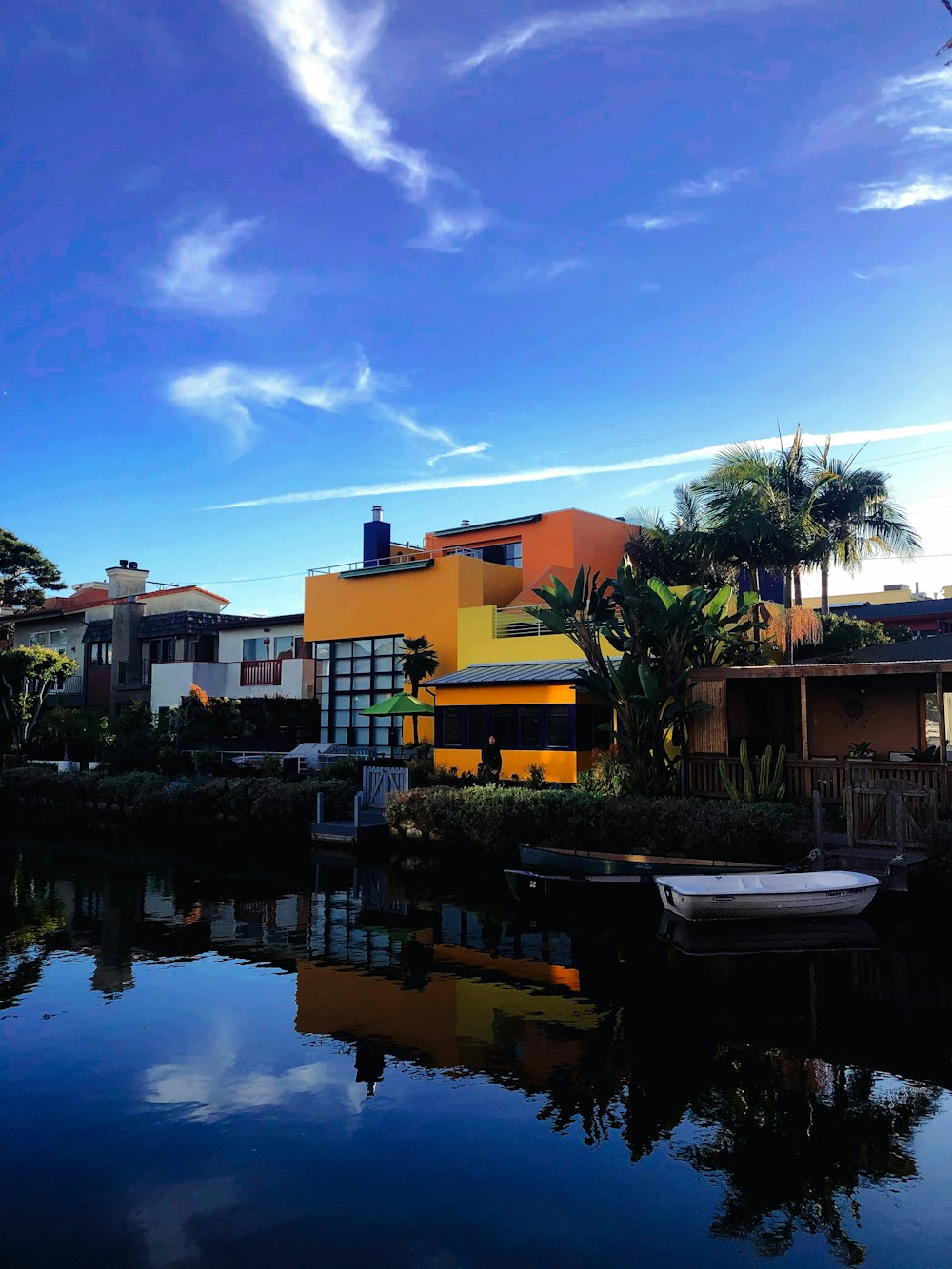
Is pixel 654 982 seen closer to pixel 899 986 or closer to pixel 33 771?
pixel 899 986

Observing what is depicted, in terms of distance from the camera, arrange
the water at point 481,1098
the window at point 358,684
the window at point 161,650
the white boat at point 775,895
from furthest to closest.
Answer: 1. the window at point 161,650
2. the window at point 358,684
3. the white boat at point 775,895
4. the water at point 481,1098

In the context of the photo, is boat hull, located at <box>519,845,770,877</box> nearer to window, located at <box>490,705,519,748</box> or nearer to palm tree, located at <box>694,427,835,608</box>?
window, located at <box>490,705,519,748</box>

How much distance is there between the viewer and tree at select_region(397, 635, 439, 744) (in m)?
29.6

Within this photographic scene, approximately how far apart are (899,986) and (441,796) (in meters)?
13.0

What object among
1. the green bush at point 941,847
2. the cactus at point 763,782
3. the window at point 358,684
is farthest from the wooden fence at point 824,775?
the window at point 358,684

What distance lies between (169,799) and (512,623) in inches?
528

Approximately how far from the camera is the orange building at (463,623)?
25.9 meters

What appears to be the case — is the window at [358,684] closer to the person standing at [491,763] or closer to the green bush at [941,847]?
the person standing at [491,763]

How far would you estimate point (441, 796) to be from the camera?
2345cm

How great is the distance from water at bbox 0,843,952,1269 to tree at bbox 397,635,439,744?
13.8 m

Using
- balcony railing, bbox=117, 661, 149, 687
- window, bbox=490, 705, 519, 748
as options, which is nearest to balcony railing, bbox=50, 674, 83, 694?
balcony railing, bbox=117, 661, 149, 687

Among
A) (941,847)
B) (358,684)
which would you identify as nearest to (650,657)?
(941,847)

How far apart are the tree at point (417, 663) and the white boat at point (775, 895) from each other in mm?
15361

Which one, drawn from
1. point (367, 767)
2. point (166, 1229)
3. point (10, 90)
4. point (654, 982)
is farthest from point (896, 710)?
point (10, 90)
